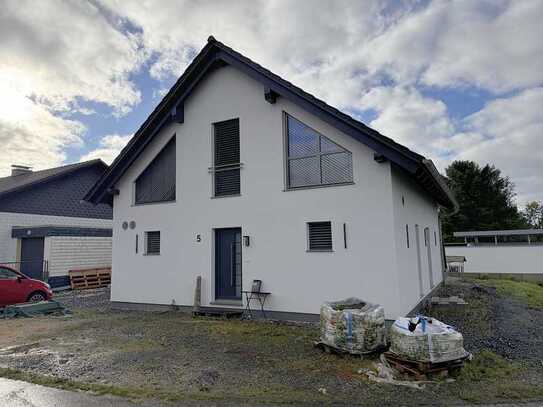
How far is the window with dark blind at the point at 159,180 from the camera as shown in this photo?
34.3ft

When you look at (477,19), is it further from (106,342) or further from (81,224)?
(81,224)

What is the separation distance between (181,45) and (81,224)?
13.3 m

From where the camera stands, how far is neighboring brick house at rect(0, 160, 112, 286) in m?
15.6

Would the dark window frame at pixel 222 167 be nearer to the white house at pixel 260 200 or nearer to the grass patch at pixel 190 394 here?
the white house at pixel 260 200

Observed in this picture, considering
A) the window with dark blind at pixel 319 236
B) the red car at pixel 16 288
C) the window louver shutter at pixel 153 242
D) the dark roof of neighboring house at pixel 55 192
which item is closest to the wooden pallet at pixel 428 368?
the window with dark blind at pixel 319 236

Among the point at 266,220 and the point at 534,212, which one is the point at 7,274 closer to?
the point at 266,220

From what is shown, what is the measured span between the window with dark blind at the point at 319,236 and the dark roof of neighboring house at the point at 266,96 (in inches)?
81.4

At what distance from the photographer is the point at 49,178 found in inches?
699

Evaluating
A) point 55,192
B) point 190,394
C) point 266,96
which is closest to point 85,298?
point 55,192

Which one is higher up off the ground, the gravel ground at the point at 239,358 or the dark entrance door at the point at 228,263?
the dark entrance door at the point at 228,263

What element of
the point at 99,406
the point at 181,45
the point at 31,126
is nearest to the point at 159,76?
the point at 181,45

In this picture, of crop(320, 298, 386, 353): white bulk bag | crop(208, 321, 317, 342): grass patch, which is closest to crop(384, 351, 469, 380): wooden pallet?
crop(320, 298, 386, 353): white bulk bag

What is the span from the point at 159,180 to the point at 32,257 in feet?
32.0

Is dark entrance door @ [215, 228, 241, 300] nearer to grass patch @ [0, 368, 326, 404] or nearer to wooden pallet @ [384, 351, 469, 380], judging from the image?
grass patch @ [0, 368, 326, 404]
